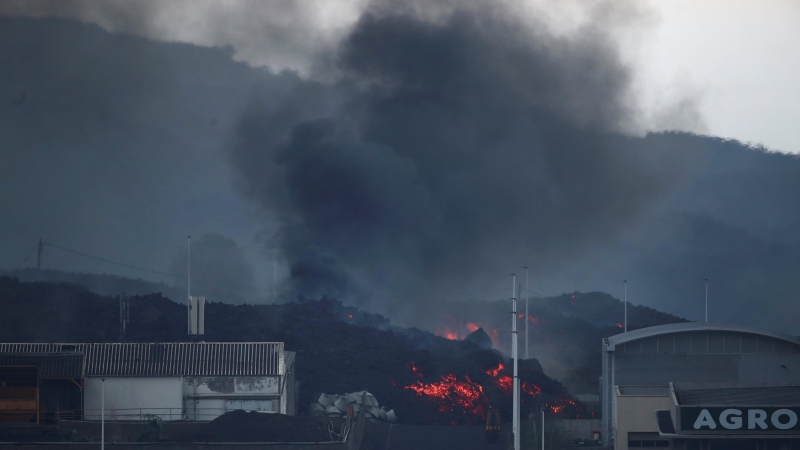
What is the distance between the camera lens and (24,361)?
188 feet

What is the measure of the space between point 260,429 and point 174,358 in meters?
10.2

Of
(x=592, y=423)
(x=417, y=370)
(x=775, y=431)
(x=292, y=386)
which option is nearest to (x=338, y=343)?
(x=417, y=370)

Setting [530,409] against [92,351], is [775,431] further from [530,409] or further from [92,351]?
[92,351]

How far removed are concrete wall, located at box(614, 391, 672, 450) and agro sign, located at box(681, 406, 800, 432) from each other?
9086 millimetres

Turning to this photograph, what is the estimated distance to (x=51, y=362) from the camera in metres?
58.0

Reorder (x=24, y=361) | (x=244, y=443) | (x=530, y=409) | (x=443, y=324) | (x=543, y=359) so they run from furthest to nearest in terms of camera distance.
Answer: (x=443, y=324)
(x=543, y=359)
(x=530, y=409)
(x=24, y=361)
(x=244, y=443)

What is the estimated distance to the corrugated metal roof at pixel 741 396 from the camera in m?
38.6

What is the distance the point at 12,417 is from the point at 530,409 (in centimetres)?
3463

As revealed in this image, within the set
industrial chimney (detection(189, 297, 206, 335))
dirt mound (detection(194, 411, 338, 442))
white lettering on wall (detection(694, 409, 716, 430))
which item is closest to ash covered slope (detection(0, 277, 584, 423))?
industrial chimney (detection(189, 297, 206, 335))

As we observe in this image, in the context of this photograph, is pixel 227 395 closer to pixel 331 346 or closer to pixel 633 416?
pixel 331 346

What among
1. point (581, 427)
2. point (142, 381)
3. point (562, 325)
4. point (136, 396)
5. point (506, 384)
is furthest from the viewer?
point (562, 325)

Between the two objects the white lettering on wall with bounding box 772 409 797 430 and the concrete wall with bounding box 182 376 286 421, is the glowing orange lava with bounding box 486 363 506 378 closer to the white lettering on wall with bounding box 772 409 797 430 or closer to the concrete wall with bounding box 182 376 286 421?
the concrete wall with bounding box 182 376 286 421

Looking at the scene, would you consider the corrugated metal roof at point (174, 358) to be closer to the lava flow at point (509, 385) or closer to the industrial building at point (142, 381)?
the industrial building at point (142, 381)

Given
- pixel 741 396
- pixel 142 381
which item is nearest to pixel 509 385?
pixel 142 381
